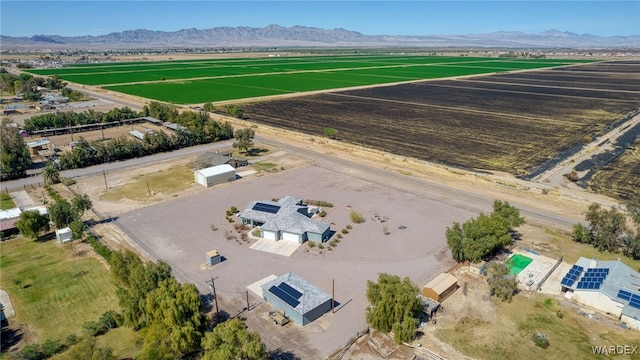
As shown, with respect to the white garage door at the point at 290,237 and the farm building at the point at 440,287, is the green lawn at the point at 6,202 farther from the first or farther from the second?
the farm building at the point at 440,287

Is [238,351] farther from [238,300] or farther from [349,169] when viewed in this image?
[349,169]

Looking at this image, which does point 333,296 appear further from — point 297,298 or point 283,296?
point 283,296

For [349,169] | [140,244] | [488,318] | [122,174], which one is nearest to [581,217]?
[488,318]

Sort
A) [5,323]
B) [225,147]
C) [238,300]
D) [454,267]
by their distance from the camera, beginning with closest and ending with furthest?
[5,323], [238,300], [454,267], [225,147]

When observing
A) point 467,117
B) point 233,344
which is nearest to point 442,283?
point 233,344

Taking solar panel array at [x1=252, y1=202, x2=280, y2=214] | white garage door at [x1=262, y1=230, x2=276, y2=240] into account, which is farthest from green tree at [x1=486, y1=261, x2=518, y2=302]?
solar panel array at [x1=252, y1=202, x2=280, y2=214]

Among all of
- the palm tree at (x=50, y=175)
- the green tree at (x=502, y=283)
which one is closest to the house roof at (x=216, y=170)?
the palm tree at (x=50, y=175)

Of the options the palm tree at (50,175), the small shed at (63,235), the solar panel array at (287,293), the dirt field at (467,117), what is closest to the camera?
the solar panel array at (287,293)

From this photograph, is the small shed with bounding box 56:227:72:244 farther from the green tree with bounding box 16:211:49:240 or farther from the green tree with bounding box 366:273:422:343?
the green tree with bounding box 366:273:422:343
